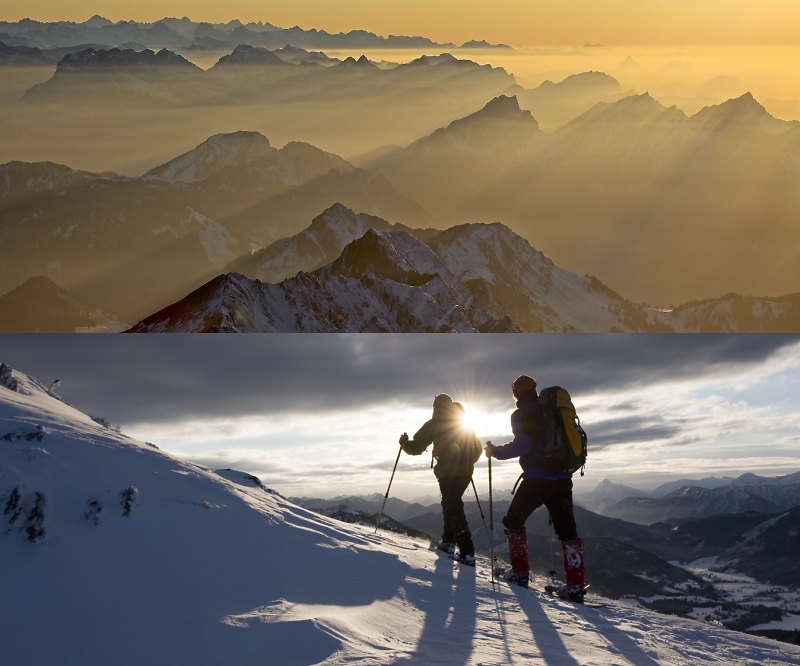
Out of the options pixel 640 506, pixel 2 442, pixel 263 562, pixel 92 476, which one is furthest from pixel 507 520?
pixel 640 506

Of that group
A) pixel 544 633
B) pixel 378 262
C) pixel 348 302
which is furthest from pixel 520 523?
pixel 378 262

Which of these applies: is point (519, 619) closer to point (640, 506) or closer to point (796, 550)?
point (796, 550)

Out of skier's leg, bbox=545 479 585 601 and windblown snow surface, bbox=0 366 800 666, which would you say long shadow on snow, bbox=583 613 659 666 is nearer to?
windblown snow surface, bbox=0 366 800 666

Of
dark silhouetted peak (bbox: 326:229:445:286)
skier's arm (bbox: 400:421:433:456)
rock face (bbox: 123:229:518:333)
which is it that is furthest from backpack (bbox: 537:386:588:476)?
dark silhouetted peak (bbox: 326:229:445:286)

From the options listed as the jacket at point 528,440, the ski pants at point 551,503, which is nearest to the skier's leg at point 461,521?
the ski pants at point 551,503

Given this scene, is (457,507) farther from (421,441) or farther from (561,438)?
(561,438)
